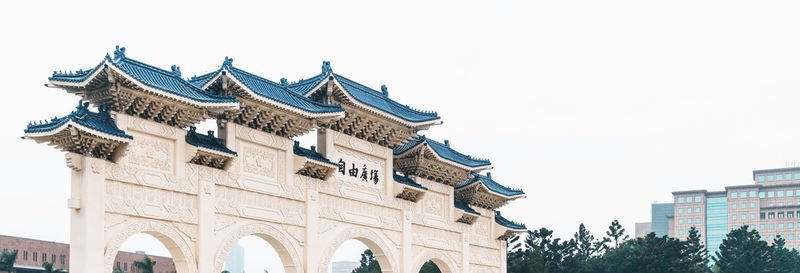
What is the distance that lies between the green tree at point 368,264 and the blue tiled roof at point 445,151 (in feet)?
52.1

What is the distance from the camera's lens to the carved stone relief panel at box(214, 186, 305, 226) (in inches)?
610

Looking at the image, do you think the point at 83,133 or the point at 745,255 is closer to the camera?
the point at 83,133

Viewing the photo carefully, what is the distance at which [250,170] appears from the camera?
1602 cm

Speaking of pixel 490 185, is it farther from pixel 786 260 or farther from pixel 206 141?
pixel 786 260

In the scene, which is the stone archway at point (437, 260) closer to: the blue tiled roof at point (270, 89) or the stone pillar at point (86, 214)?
the blue tiled roof at point (270, 89)

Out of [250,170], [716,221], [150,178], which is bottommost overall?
[150,178]

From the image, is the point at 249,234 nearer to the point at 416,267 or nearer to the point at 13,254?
the point at 416,267

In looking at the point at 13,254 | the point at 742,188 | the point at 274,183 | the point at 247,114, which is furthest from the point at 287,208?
the point at 742,188

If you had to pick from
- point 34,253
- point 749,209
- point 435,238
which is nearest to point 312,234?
point 435,238

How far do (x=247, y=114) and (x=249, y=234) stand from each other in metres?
2.05

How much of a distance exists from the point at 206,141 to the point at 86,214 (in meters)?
2.73

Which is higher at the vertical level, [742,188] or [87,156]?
[742,188]

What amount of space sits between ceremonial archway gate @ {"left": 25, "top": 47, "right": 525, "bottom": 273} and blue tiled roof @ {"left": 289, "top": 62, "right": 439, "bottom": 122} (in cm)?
4

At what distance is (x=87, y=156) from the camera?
44.2 feet
